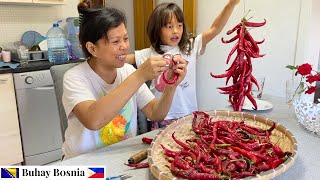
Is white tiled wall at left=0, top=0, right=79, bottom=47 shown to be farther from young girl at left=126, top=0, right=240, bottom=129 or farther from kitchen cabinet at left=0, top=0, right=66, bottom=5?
young girl at left=126, top=0, right=240, bottom=129

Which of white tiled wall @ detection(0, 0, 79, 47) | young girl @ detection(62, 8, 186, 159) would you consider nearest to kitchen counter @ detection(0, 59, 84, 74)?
white tiled wall @ detection(0, 0, 79, 47)

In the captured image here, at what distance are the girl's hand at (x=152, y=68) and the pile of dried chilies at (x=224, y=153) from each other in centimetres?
22

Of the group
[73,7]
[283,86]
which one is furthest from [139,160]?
[73,7]

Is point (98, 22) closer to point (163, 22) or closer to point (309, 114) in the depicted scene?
point (163, 22)

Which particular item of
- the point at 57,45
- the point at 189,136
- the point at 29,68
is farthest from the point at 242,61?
the point at 57,45

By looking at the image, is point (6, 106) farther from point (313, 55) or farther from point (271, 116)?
point (313, 55)

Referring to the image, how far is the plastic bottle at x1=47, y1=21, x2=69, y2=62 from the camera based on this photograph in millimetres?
2686

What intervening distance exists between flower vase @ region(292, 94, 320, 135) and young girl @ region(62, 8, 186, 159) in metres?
0.49

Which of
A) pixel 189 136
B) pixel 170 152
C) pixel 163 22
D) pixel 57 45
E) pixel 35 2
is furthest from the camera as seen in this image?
pixel 57 45

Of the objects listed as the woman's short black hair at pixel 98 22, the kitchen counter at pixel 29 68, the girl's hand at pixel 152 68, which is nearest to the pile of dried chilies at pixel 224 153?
the girl's hand at pixel 152 68

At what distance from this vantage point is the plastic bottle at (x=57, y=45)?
8.81ft

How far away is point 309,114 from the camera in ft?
3.45

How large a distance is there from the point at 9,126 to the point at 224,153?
2.13 metres

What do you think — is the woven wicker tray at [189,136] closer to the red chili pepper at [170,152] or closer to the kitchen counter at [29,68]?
the red chili pepper at [170,152]
